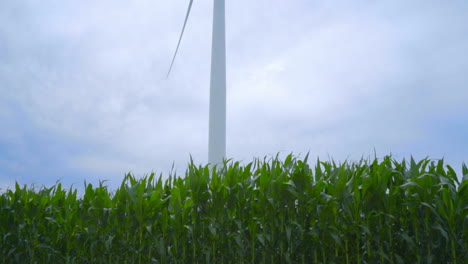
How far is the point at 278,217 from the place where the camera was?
211 inches

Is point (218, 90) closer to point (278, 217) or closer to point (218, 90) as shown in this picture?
point (218, 90)

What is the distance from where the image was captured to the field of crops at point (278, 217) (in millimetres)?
→ 4848

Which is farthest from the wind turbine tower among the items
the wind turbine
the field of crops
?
the field of crops

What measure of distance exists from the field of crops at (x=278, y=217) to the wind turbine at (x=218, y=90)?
5.02 m

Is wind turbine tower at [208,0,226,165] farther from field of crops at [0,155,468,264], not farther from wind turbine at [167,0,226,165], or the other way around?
field of crops at [0,155,468,264]

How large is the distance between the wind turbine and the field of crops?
5.02 meters

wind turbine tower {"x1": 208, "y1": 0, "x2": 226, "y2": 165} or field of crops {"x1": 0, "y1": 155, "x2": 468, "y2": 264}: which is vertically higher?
wind turbine tower {"x1": 208, "y1": 0, "x2": 226, "y2": 165}

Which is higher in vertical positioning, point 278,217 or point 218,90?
point 218,90

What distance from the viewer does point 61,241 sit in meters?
7.07

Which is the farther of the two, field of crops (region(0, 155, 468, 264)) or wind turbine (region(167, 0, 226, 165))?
wind turbine (region(167, 0, 226, 165))

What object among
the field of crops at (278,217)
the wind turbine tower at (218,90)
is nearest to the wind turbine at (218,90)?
the wind turbine tower at (218,90)

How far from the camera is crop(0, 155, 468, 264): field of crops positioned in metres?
4.85

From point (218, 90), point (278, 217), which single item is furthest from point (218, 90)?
point (278, 217)

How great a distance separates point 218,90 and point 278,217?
24.2 feet
